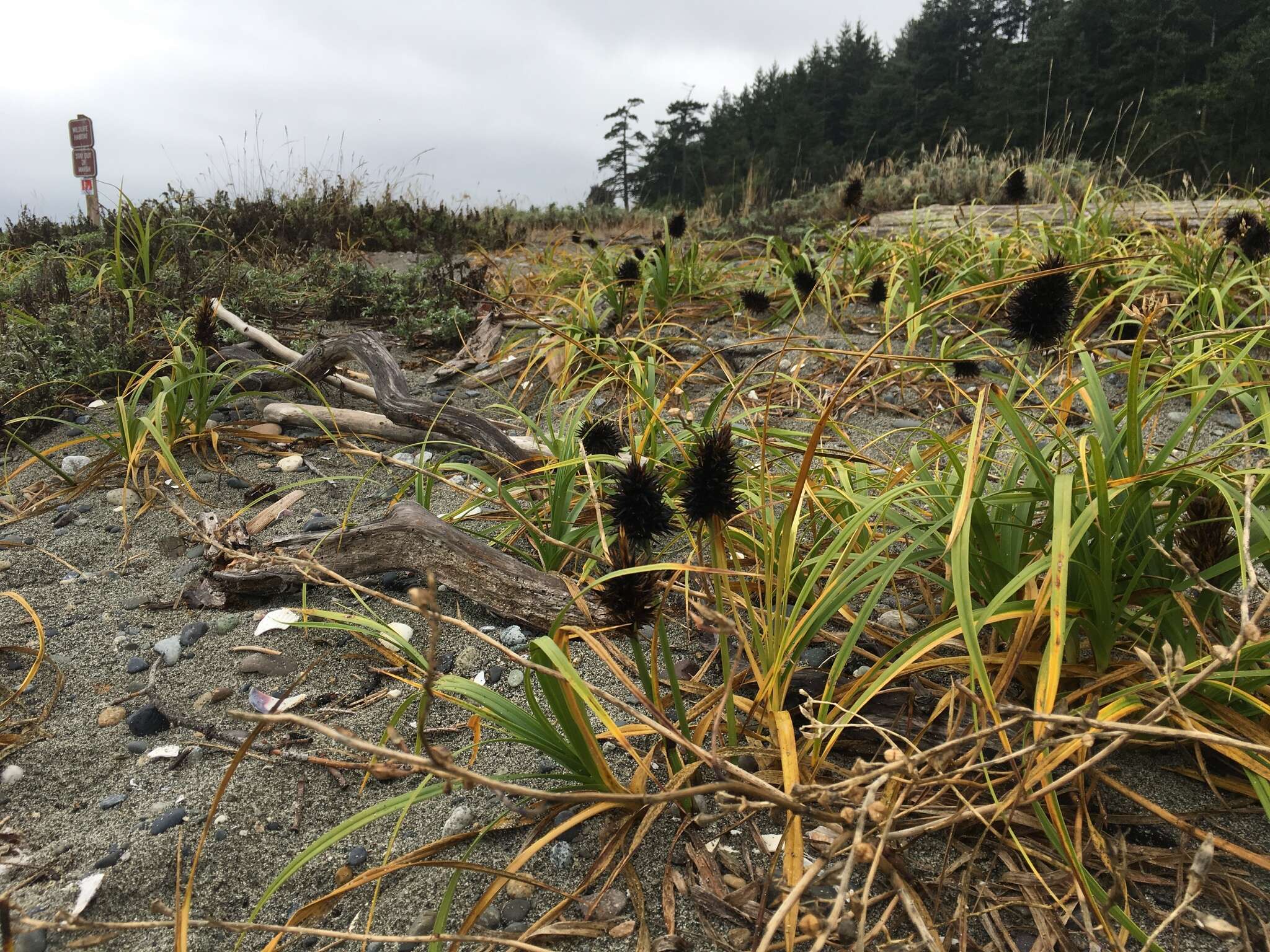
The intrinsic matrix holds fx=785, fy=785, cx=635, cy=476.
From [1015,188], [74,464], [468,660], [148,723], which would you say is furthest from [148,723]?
[1015,188]

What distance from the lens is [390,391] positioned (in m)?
3.35

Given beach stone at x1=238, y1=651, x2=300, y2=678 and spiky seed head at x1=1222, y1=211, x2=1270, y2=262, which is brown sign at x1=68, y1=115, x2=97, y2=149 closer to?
beach stone at x1=238, y1=651, x2=300, y2=678

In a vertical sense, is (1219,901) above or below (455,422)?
below

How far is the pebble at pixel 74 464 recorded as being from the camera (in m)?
3.37

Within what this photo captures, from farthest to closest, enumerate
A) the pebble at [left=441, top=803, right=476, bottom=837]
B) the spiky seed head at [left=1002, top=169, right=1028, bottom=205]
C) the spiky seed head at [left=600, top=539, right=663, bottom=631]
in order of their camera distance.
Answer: the spiky seed head at [left=1002, top=169, right=1028, bottom=205], the pebble at [left=441, top=803, right=476, bottom=837], the spiky seed head at [left=600, top=539, right=663, bottom=631]

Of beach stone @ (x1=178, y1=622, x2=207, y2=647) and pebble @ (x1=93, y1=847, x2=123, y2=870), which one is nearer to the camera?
pebble @ (x1=93, y1=847, x2=123, y2=870)

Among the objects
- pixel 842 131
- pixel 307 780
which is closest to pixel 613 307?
pixel 307 780

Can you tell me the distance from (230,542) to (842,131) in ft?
169

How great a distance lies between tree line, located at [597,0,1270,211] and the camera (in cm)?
2602

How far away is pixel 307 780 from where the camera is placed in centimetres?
171

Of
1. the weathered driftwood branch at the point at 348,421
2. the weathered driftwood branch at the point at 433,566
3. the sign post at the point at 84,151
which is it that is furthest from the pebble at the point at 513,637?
the sign post at the point at 84,151

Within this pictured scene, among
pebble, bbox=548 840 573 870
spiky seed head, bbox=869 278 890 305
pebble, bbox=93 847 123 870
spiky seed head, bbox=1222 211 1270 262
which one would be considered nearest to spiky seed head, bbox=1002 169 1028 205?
spiky seed head, bbox=869 278 890 305

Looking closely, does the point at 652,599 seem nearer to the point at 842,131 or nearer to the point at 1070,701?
the point at 1070,701

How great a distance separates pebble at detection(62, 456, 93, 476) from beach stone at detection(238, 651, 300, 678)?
1.86 m
